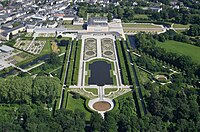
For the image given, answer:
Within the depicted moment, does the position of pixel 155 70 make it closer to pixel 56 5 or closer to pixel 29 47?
pixel 29 47

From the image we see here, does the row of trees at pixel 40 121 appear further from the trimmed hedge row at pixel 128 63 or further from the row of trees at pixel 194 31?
the row of trees at pixel 194 31

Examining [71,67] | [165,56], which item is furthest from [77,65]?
[165,56]

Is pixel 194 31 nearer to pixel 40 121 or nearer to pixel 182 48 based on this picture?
pixel 182 48

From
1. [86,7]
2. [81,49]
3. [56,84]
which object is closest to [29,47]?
[81,49]

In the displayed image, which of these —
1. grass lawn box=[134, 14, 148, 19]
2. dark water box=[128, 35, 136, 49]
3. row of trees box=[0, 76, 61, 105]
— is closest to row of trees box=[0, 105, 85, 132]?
row of trees box=[0, 76, 61, 105]

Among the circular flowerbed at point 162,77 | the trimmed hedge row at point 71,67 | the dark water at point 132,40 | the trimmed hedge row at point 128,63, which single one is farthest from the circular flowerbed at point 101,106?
the dark water at point 132,40

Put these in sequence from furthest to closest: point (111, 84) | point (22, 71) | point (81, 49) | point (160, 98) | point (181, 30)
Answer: point (181, 30)
point (81, 49)
point (22, 71)
point (111, 84)
point (160, 98)
